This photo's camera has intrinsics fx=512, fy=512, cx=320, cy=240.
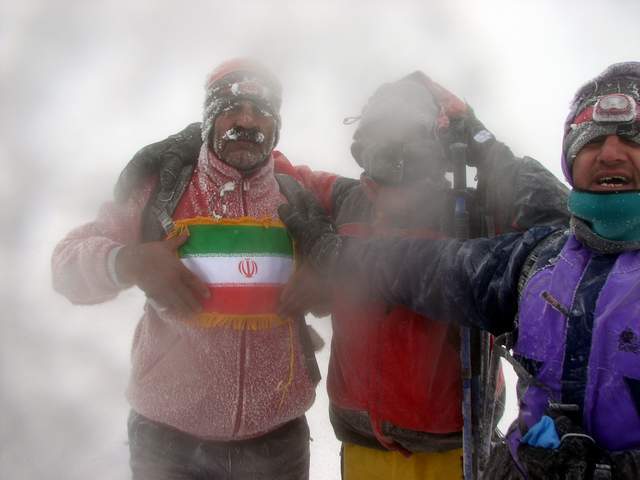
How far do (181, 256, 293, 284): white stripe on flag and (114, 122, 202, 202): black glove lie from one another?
0.37 m

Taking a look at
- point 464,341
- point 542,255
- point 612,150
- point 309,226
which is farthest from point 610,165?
point 309,226

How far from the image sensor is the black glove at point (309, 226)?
1.97 meters

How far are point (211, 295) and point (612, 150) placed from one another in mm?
1431

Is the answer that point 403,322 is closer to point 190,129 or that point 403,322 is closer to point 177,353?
point 177,353

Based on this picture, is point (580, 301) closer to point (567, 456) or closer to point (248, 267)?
point (567, 456)

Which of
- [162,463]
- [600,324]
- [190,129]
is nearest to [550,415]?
[600,324]

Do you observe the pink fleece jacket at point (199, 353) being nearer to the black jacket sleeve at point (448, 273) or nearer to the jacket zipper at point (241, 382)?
the jacket zipper at point (241, 382)

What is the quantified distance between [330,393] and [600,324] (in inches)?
48.0

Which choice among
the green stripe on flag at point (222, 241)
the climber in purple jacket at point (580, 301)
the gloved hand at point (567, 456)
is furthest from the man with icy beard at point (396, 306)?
the gloved hand at point (567, 456)

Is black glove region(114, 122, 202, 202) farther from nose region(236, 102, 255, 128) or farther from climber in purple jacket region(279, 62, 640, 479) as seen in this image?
climber in purple jacket region(279, 62, 640, 479)

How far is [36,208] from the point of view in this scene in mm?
6289

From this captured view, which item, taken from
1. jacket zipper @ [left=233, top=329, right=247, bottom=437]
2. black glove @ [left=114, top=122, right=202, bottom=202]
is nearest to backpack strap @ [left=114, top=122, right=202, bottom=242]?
black glove @ [left=114, top=122, right=202, bottom=202]

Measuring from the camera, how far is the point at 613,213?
133cm

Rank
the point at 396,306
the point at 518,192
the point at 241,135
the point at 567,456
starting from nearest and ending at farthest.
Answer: the point at 567,456, the point at 518,192, the point at 396,306, the point at 241,135
